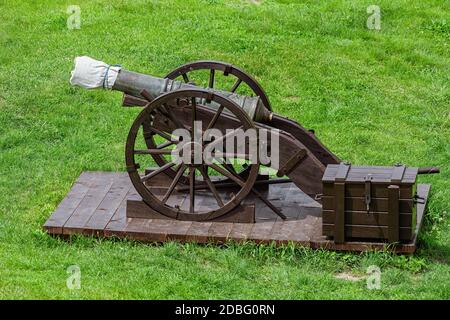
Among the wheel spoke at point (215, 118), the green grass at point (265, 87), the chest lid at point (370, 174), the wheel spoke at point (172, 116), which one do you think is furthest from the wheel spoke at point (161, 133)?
the chest lid at point (370, 174)

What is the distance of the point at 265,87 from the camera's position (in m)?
15.6

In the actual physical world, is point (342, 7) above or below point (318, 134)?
above

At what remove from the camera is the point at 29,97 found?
1516 centimetres

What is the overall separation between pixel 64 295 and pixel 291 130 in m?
2.88

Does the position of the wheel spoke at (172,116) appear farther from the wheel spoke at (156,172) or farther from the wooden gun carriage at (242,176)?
the wheel spoke at (156,172)

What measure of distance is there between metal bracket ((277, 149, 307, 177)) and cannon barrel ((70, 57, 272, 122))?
53 centimetres

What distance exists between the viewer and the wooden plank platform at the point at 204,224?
11172mm

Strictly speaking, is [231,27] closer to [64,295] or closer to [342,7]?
[342,7]

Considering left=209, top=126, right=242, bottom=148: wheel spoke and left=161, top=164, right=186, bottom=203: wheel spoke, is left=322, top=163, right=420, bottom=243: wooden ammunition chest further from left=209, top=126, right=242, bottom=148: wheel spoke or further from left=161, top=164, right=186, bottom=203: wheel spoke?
left=161, top=164, right=186, bottom=203: wheel spoke

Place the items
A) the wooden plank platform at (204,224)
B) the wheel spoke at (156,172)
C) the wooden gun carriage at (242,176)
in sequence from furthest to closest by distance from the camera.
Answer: the wheel spoke at (156,172)
the wooden plank platform at (204,224)
the wooden gun carriage at (242,176)

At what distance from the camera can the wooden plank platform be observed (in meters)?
11.2

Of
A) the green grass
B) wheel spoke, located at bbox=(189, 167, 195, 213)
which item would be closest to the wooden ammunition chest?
the green grass

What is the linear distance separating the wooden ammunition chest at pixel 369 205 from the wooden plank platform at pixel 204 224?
0.11m

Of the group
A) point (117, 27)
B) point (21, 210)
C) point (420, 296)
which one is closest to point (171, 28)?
point (117, 27)
